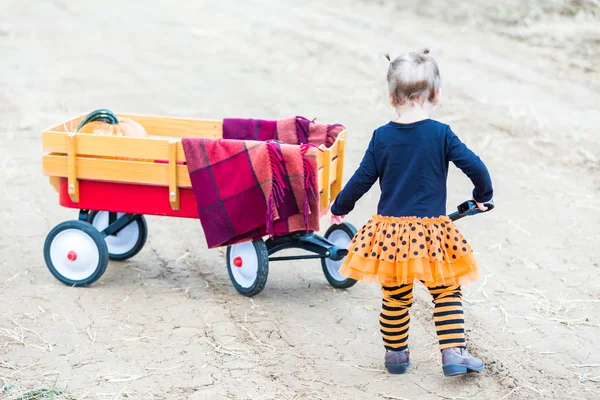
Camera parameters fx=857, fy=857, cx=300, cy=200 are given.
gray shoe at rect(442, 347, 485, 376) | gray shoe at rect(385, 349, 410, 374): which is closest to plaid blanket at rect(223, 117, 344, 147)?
gray shoe at rect(385, 349, 410, 374)

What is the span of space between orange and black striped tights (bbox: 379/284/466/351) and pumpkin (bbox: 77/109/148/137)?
Answer: 7.29 ft

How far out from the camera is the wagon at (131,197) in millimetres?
5141

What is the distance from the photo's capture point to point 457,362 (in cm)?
413

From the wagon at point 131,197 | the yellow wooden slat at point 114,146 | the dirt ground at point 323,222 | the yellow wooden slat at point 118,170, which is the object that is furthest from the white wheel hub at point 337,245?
the yellow wooden slat at point 114,146

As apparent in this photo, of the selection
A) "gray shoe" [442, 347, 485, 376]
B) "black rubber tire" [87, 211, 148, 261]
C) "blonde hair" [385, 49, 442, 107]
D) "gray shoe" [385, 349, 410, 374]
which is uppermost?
"blonde hair" [385, 49, 442, 107]

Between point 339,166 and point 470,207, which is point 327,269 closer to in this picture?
point 339,166

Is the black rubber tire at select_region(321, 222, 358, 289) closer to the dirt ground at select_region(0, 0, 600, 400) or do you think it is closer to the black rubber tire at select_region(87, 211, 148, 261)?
the dirt ground at select_region(0, 0, 600, 400)

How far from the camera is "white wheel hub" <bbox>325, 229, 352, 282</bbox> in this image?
548 cm

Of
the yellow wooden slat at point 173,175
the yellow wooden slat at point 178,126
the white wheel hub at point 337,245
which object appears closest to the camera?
the yellow wooden slat at point 173,175

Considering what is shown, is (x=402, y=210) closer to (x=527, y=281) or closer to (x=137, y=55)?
(x=527, y=281)

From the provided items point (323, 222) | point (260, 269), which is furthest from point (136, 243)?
point (323, 222)

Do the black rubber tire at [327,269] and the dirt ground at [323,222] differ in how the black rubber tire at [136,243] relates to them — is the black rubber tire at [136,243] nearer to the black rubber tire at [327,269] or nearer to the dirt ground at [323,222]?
the dirt ground at [323,222]

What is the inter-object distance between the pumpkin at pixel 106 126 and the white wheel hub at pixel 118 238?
68 centimetres

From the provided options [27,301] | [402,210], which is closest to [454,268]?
[402,210]
